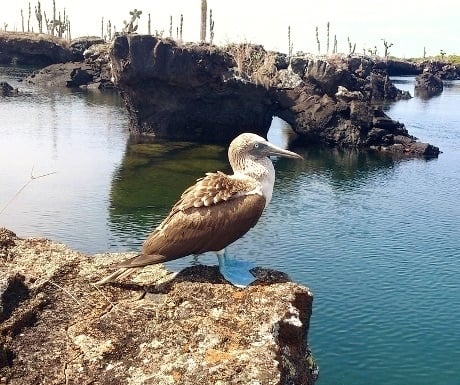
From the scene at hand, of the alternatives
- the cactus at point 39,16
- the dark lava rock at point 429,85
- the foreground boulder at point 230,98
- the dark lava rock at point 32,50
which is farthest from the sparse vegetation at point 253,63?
the cactus at point 39,16

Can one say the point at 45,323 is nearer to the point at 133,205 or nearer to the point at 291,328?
the point at 291,328

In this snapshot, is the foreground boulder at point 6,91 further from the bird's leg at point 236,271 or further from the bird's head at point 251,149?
the bird's leg at point 236,271

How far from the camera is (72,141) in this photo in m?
41.6

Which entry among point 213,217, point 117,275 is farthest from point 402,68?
point 117,275

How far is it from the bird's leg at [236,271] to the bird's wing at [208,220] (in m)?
0.34

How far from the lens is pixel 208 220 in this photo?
8141 millimetres

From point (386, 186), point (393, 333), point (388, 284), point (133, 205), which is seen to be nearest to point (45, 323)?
point (393, 333)

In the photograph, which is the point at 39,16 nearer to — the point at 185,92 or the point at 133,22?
the point at 133,22

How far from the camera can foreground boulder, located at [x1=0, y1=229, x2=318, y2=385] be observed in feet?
19.4

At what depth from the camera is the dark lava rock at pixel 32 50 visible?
308 ft

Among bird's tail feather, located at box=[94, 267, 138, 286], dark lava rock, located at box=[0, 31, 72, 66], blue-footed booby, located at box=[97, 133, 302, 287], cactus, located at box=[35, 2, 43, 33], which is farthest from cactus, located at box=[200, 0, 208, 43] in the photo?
cactus, located at box=[35, 2, 43, 33]

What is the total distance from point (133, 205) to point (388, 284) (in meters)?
12.5

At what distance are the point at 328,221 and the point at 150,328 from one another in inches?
790

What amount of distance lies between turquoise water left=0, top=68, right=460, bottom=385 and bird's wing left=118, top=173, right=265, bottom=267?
7115mm
